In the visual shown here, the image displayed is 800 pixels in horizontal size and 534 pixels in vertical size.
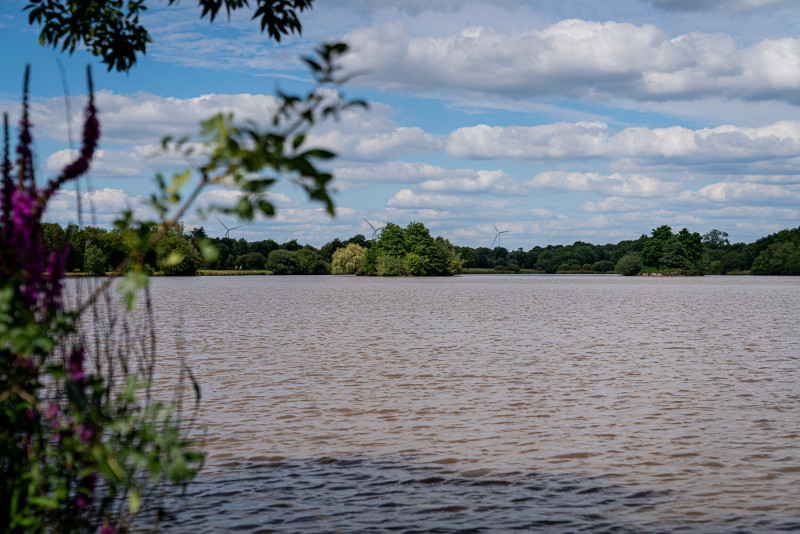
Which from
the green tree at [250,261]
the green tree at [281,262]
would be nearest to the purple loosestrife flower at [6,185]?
the green tree at [281,262]

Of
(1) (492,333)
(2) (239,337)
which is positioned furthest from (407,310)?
(2) (239,337)

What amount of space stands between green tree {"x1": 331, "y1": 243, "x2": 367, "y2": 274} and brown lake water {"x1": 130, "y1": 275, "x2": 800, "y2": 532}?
440 feet

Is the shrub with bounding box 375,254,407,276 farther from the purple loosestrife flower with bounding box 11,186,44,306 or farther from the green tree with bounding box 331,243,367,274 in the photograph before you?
the purple loosestrife flower with bounding box 11,186,44,306

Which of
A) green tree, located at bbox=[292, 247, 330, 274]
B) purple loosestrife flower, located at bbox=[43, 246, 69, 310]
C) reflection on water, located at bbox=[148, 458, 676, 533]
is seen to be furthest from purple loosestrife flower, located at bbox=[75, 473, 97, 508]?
green tree, located at bbox=[292, 247, 330, 274]

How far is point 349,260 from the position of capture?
15688cm

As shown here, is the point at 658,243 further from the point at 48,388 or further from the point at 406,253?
the point at 48,388

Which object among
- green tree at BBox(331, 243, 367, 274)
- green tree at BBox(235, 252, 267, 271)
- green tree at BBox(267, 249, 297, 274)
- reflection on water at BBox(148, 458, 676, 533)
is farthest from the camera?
green tree at BBox(235, 252, 267, 271)

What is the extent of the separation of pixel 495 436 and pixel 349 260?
484 ft

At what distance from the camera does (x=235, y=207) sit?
2.79 metres

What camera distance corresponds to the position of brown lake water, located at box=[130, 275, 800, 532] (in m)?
7.03

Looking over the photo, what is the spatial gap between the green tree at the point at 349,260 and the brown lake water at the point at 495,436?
134 meters

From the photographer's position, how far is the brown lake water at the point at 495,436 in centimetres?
703

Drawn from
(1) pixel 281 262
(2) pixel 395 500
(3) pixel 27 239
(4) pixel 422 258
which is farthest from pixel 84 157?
(1) pixel 281 262

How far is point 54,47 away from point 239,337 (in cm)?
1870
